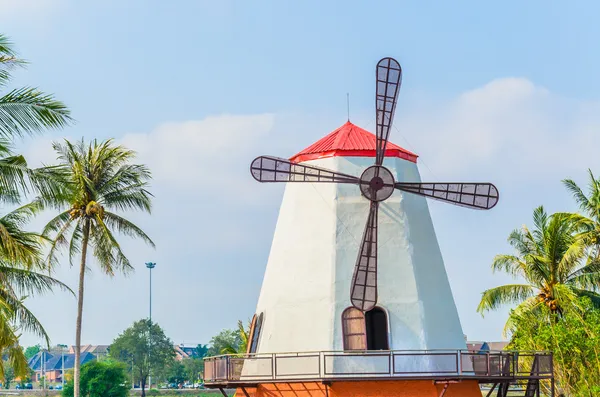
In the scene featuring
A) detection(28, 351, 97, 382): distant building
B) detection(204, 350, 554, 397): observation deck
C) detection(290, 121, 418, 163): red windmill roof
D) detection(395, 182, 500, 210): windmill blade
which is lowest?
detection(204, 350, 554, 397): observation deck

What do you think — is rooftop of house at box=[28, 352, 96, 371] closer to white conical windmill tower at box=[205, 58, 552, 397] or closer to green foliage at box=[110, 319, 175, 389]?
green foliage at box=[110, 319, 175, 389]

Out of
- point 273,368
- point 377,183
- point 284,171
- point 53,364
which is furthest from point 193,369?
point 377,183

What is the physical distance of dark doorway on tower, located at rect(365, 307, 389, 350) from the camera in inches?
1131

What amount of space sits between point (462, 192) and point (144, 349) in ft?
302

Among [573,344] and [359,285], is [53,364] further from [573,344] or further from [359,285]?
[359,285]

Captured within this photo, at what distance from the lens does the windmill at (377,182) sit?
28.9 m

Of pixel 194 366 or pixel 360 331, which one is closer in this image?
pixel 360 331

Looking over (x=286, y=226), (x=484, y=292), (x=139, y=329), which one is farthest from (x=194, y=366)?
(x=286, y=226)

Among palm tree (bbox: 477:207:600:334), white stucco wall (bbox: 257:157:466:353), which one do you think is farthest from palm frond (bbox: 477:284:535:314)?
white stucco wall (bbox: 257:157:466:353)

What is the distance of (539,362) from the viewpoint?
29203 mm

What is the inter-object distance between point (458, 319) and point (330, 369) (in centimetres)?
448

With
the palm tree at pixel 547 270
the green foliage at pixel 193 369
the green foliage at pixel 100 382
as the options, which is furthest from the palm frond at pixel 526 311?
the green foliage at pixel 193 369

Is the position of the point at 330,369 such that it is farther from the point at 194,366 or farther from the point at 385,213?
the point at 194,366

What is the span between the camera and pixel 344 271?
29.2m
